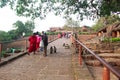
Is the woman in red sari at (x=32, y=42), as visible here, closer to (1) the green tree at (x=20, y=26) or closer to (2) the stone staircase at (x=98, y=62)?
(2) the stone staircase at (x=98, y=62)

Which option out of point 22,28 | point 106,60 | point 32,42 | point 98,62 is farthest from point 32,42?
point 22,28

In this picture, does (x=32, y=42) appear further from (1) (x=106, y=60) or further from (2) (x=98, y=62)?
(1) (x=106, y=60)

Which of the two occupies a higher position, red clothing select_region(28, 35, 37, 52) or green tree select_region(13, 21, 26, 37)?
green tree select_region(13, 21, 26, 37)

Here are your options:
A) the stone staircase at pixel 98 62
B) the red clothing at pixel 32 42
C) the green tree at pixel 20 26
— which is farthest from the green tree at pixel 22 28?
the red clothing at pixel 32 42

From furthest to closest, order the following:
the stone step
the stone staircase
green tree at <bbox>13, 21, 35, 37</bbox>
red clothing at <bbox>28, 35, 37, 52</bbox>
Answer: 1. green tree at <bbox>13, 21, 35, 37</bbox>
2. red clothing at <bbox>28, 35, 37, 52</bbox>
3. the stone step
4. the stone staircase

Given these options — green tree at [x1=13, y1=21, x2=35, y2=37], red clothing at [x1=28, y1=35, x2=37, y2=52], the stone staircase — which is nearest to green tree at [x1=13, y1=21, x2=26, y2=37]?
green tree at [x1=13, y1=21, x2=35, y2=37]

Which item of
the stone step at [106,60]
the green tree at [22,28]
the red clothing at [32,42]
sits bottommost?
the stone step at [106,60]

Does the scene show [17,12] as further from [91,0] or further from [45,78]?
[45,78]

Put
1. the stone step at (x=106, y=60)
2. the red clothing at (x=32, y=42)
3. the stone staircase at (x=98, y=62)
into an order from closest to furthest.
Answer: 1. the stone staircase at (x=98, y=62)
2. the stone step at (x=106, y=60)
3. the red clothing at (x=32, y=42)

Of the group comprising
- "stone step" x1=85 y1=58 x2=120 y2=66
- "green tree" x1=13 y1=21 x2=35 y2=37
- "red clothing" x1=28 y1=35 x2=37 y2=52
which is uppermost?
"green tree" x1=13 y1=21 x2=35 y2=37

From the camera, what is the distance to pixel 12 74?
9172 millimetres

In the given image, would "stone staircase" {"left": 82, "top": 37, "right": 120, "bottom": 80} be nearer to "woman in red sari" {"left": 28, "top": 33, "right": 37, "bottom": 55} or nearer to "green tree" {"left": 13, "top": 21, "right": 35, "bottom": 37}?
"woman in red sari" {"left": 28, "top": 33, "right": 37, "bottom": 55}

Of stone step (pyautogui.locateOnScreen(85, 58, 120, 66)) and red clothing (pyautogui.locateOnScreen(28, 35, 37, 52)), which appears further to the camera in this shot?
red clothing (pyautogui.locateOnScreen(28, 35, 37, 52))

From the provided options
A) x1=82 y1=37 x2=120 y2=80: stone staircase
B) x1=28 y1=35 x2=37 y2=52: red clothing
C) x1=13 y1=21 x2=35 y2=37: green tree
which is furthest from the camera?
x1=13 y1=21 x2=35 y2=37: green tree
